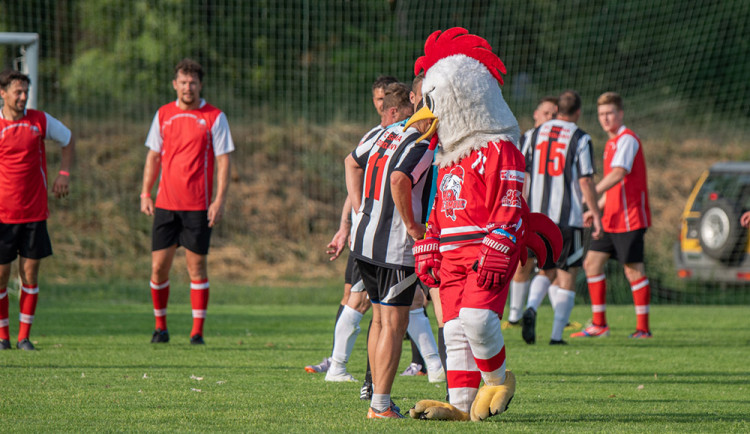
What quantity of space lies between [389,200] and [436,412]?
3.71 feet

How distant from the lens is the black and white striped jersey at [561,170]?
8.26 metres

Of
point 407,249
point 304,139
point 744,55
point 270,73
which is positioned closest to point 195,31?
point 270,73

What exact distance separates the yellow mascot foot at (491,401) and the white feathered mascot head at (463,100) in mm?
1087

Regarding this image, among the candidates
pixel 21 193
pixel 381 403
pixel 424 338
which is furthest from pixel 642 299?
pixel 21 193

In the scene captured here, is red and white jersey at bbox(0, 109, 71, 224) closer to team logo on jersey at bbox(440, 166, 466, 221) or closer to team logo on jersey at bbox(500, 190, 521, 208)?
team logo on jersey at bbox(440, 166, 466, 221)

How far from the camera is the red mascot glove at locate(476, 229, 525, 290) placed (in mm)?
4008

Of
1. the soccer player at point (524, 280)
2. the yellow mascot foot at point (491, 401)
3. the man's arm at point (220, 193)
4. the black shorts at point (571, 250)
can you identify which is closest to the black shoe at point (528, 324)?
the black shorts at point (571, 250)

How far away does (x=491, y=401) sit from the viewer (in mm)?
4129

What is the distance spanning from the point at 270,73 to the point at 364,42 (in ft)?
6.16

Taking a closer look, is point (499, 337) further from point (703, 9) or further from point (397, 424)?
point (703, 9)

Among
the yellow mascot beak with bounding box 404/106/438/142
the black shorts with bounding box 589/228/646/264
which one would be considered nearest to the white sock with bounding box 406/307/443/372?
the yellow mascot beak with bounding box 404/106/438/142

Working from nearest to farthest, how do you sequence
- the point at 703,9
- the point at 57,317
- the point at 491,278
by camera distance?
1. the point at 491,278
2. the point at 57,317
3. the point at 703,9

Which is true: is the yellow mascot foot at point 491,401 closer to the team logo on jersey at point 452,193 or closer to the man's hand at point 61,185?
the team logo on jersey at point 452,193

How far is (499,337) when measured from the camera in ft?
13.7
